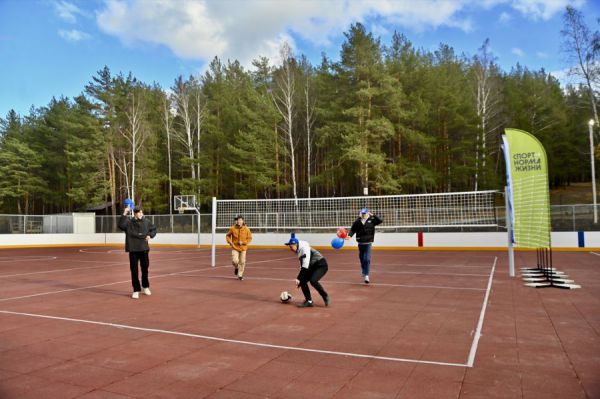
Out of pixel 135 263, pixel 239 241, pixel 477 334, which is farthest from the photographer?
pixel 239 241

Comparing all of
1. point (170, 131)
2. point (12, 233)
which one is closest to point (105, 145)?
point (170, 131)

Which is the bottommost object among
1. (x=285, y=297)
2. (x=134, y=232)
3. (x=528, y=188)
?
(x=285, y=297)

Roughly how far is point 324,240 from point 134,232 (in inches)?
708

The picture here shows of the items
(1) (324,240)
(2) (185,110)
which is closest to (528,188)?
(1) (324,240)

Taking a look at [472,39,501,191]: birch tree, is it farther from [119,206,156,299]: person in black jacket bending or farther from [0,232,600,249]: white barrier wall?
[119,206,156,299]: person in black jacket bending

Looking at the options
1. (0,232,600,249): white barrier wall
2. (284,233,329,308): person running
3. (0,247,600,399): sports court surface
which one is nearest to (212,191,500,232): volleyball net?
(0,232,600,249): white barrier wall

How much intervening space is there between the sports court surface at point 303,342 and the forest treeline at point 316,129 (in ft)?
74.1

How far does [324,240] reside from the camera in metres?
26.7

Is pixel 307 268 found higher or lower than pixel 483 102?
lower

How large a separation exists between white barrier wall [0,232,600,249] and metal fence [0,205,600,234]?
15.5 inches

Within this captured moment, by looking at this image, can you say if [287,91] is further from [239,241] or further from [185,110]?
[239,241]

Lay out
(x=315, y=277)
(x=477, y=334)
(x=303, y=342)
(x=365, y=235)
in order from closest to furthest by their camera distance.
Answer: (x=303, y=342) → (x=477, y=334) → (x=315, y=277) → (x=365, y=235)

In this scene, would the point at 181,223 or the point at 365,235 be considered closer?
the point at 365,235

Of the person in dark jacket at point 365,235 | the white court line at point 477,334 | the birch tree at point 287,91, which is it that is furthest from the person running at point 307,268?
the birch tree at point 287,91
